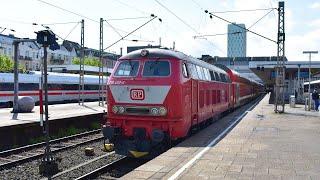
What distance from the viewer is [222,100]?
21250mm

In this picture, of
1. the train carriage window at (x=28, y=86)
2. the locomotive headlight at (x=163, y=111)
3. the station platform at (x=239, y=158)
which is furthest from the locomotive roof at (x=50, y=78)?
the locomotive headlight at (x=163, y=111)

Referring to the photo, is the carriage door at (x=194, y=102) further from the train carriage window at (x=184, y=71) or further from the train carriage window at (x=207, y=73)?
the train carriage window at (x=207, y=73)

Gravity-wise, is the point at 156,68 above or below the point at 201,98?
above

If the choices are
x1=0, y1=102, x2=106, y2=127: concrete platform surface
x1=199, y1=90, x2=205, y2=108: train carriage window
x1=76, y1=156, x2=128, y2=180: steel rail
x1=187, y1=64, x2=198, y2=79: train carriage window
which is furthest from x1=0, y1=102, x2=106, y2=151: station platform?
x1=187, y1=64, x2=198, y2=79: train carriage window

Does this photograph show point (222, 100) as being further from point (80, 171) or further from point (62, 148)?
point (80, 171)

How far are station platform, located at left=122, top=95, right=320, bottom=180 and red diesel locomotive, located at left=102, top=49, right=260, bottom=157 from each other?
77 centimetres

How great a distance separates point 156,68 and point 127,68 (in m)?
0.94

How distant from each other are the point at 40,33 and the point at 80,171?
150 inches

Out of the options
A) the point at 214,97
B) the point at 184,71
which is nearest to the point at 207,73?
the point at 214,97

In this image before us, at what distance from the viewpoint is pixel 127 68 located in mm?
13414

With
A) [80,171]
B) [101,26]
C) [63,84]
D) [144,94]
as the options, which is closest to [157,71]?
[144,94]

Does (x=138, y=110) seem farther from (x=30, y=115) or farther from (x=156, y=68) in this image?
(x=30, y=115)

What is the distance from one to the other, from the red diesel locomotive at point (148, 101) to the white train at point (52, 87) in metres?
22.9

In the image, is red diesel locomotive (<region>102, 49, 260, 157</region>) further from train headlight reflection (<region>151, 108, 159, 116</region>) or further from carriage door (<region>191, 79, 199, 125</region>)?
carriage door (<region>191, 79, 199, 125</region>)
